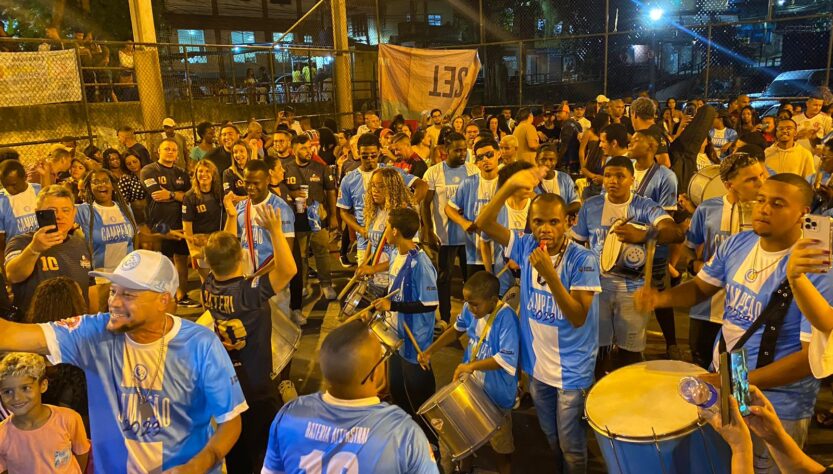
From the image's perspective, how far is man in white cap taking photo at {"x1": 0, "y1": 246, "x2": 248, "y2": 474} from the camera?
2.60 meters

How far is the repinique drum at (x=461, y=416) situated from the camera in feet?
11.3

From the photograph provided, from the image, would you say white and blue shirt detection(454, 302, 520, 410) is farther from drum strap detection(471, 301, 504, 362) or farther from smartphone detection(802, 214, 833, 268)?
smartphone detection(802, 214, 833, 268)

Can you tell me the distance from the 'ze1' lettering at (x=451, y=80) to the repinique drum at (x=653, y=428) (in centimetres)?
1101

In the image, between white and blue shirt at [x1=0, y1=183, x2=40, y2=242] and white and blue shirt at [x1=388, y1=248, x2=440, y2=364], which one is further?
white and blue shirt at [x1=0, y1=183, x2=40, y2=242]

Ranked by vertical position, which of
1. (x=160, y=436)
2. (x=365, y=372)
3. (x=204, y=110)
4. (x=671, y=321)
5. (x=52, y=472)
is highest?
(x=204, y=110)

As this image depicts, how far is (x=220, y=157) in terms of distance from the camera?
829 centimetres

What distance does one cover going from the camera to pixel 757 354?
300 cm

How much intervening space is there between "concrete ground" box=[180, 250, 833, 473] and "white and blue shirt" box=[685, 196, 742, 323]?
3.63 feet

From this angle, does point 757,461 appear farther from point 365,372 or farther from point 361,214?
point 361,214

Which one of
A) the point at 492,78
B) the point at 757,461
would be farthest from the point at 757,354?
the point at 492,78

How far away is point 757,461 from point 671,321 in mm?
2894

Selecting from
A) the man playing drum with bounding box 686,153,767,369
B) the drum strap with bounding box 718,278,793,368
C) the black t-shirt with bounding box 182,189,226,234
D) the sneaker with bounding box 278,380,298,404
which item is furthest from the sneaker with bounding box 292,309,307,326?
the drum strap with bounding box 718,278,793,368

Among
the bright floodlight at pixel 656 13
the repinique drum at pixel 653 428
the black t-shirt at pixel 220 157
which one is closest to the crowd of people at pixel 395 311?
the repinique drum at pixel 653 428

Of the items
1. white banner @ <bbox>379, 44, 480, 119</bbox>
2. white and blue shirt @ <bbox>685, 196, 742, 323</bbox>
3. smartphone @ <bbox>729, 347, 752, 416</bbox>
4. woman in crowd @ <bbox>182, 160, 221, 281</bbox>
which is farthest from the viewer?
white banner @ <bbox>379, 44, 480, 119</bbox>
